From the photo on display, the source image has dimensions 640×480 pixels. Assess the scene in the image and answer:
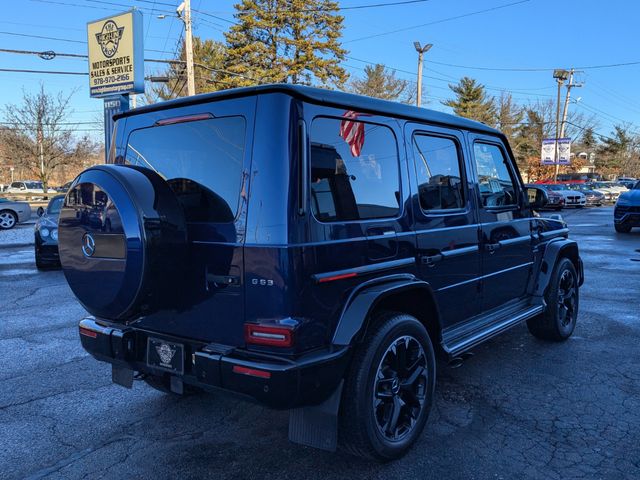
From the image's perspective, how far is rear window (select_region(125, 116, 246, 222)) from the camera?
2727mm

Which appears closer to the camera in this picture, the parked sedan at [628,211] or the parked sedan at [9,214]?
the parked sedan at [628,211]

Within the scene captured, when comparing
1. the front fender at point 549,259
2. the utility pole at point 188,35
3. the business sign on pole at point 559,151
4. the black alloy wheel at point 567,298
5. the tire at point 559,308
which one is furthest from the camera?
the business sign on pole at point 559,151

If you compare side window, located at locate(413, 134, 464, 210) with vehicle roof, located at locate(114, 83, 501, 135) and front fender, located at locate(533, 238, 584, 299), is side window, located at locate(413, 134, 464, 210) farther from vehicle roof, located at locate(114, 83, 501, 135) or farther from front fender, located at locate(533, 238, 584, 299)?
front fender, located at locate(533, 238, 584, 299)

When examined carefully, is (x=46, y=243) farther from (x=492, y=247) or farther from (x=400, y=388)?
(x=400, y=388)

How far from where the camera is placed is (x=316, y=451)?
10.4 feet

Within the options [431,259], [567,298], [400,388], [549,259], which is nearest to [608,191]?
[567,298]

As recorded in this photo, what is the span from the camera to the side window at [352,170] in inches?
108

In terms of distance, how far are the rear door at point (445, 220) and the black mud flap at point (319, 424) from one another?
3.54 feet

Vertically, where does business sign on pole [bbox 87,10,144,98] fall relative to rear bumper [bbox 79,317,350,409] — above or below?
above

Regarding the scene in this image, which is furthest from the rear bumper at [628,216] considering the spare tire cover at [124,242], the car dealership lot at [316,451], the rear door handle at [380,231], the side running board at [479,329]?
the spare tire cover at [124,242]

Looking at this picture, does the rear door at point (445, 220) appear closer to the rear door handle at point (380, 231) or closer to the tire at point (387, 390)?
the rear door handle at point (380, 231)

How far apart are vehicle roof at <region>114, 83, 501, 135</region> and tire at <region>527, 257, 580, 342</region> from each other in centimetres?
208

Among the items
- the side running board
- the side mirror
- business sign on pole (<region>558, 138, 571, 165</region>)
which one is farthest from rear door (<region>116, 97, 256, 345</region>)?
business sign on pole (<region>558, 138, 571, 165</region>)

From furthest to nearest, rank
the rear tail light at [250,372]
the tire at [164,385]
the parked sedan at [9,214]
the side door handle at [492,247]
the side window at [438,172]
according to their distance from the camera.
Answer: the parked sedan at [9,214] < the side door handle at [492,247] < the side window at [438,172] < the tire at [164,385] < the rear tail light at [250,372]
